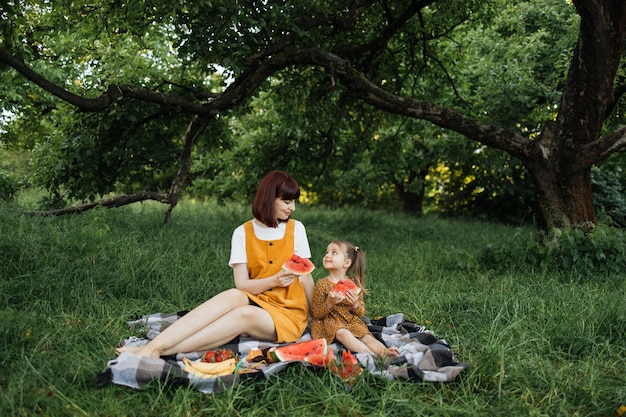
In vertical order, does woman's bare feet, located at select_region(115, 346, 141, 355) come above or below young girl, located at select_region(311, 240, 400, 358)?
below

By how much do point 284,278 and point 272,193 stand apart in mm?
598

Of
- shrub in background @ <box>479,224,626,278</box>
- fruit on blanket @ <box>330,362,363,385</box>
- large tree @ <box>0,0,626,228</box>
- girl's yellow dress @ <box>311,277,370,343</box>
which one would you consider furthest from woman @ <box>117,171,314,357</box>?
shrub in background @ <box>479,224,626,278</box>

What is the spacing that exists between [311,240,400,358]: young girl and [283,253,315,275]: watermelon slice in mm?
159

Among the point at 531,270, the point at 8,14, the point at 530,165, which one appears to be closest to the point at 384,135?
the point at 530,165

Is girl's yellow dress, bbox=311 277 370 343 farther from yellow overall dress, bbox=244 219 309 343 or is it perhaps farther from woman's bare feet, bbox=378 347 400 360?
woman's bare feet, bbox=378 347 400 360

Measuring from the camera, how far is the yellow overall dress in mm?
3977

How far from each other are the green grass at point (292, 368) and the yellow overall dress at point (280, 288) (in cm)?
65

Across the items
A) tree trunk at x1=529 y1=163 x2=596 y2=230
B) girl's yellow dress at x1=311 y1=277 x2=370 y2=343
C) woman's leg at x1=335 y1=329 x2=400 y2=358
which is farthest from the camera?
tree trunk at x1=529 y1=163 x2=596 y2=230

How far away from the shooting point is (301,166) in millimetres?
10172

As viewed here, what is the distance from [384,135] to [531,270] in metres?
6.61

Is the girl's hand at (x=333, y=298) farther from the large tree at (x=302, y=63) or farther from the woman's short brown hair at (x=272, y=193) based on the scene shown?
the large tree at (x=302, y=63)

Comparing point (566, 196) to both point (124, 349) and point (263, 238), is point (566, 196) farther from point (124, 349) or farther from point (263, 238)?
point (124, 349)

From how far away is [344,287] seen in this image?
387cm

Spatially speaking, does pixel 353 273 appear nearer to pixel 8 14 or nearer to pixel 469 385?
pixel 469 385
